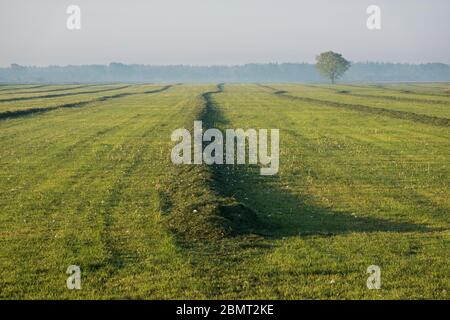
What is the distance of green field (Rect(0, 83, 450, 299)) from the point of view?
1159 cm

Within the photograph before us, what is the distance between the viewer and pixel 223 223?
15.2 meters

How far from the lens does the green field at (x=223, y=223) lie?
456 inches

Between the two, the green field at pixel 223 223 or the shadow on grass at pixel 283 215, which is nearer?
the green field at pixel 223 223

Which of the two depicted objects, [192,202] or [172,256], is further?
[192,202]

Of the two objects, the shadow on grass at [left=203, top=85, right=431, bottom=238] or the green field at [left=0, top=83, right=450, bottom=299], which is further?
the shadow on grass at [left=203, top=85, right=431, bottom=238]

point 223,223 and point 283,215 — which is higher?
point 223,223

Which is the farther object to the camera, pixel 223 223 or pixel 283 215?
pixel 283 215

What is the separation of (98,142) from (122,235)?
20.9m

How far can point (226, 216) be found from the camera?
1576 cm

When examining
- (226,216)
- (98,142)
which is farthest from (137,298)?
(98,142)
